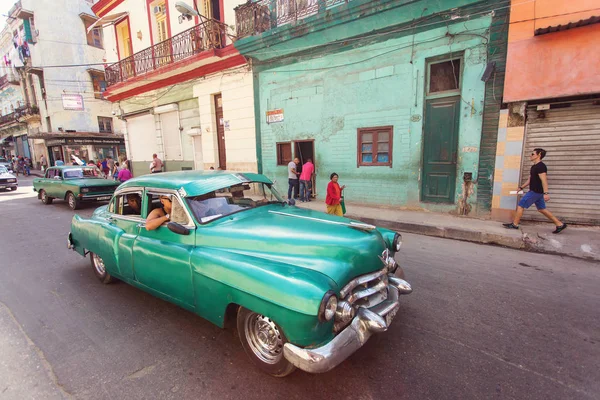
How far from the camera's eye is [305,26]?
29.8 feet

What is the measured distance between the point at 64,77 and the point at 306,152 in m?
29.5

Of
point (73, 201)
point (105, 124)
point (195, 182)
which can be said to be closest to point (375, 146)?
point (195, 182)

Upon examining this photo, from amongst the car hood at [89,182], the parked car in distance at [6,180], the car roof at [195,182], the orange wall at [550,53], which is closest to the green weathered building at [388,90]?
the orange wall at [550,53]

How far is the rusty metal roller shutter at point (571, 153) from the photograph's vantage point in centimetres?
619

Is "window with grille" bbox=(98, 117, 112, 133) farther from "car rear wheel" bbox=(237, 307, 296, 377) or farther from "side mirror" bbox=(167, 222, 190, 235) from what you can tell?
"car rear wheel" bbox=(237, 307, 296, 377)

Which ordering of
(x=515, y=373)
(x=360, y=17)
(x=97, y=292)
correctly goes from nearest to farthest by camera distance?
1. (x=515, y=373)
2. (x=97, y=292)
3. (x=360, y=17)

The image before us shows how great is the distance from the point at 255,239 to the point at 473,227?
584 centimetres

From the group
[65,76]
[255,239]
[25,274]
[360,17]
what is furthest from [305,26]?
[65,76]

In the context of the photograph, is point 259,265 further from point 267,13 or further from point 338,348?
point 267,13

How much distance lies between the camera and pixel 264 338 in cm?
243

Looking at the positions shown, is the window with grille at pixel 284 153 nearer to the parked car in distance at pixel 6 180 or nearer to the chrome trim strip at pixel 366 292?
the chrome trim strip at pixel 366 292

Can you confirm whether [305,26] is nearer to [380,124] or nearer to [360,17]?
[360,17]

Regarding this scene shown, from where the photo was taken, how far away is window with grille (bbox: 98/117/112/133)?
94.7 feet

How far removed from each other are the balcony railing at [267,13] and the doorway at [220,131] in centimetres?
298
